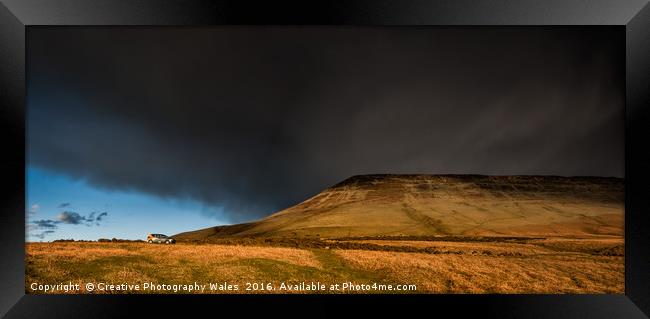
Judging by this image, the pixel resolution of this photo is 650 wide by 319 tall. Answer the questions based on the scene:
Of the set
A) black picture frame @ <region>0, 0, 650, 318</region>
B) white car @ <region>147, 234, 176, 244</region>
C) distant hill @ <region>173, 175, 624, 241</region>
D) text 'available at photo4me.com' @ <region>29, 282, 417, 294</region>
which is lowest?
distant hill @ <region>173, 175, 624, 241</region>

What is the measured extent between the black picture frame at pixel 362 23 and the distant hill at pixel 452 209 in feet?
184

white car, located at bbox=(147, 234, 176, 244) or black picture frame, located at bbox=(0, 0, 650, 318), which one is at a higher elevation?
black picture frame, located at bbox=(0, 0, 650, 318)

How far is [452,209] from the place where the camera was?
90.9 metres

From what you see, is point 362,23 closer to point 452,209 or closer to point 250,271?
point 250,271

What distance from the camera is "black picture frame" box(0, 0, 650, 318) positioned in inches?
290

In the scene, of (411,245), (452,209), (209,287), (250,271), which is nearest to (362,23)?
(209,287)

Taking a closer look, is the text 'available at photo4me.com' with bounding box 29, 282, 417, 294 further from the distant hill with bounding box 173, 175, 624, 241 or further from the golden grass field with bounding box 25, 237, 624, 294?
the distant hill with bounding box 173, 175, 624, 241

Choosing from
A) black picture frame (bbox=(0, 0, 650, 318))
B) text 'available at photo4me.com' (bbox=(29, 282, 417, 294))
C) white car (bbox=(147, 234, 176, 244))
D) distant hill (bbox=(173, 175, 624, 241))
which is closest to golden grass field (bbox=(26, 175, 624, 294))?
text 'available at photo4me.com' (bbox=(29, 282, 417, 294))

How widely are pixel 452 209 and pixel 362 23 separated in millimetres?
89924

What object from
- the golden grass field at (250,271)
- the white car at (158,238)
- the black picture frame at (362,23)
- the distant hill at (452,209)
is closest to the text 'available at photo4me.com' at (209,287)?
the golden grass field at (250,271)

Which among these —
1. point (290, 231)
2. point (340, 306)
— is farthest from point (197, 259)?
point (290, 231)

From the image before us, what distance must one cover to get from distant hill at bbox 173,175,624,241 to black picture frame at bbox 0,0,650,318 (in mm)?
55958

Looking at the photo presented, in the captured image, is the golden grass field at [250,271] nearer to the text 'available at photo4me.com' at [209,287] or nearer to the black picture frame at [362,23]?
the text 'available at photo4me.com' at [209,287]

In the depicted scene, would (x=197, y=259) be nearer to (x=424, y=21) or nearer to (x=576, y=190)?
(x=424, y=21)
